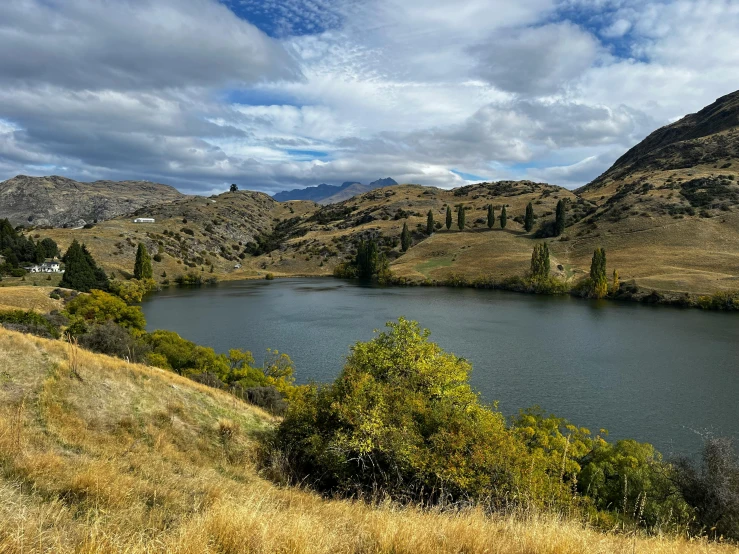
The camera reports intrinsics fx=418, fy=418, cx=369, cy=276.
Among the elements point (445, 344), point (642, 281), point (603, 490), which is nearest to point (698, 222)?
point (642, 281)

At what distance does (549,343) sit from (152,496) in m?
59.2

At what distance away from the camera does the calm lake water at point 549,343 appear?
1420 inches

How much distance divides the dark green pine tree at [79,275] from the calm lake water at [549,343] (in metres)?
13.3

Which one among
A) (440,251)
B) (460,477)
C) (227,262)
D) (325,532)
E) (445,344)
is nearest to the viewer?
(325,532)

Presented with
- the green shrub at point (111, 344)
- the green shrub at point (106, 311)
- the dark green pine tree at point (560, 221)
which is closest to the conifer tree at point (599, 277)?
the dark green pine tree at point (560, 221)

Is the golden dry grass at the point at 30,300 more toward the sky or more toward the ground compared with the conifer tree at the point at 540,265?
more toward the ground

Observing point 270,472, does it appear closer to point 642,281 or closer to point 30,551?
point 30,551

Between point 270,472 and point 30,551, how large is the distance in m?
12.0

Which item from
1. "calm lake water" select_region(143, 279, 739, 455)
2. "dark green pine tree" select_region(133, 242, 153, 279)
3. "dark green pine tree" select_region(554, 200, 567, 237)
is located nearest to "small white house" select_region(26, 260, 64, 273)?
"dark green pine tree" select_region(133, 242, 153, 279)

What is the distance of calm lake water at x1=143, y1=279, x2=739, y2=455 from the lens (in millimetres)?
36062

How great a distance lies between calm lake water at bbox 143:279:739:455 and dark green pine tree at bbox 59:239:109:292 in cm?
1332

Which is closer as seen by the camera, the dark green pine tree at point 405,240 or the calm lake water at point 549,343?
the calm lake water at point 549,343

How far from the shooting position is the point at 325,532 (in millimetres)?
7098

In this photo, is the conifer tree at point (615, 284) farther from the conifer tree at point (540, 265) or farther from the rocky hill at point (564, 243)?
the conifer tree at point (540, 265)
